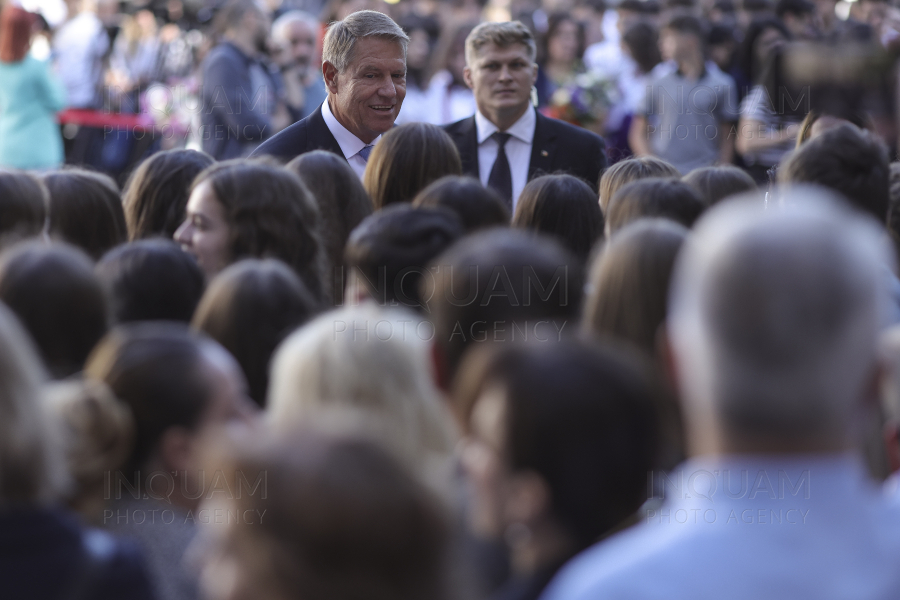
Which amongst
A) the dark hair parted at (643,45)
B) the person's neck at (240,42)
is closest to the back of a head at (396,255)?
the person's neck at (240,42)

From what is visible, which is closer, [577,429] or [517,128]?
[577,429]

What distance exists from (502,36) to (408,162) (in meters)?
2.13

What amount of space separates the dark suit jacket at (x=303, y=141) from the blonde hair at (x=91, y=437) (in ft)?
10.4

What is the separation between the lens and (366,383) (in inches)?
85.2

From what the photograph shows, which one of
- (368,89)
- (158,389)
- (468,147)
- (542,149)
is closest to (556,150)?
(542,149)

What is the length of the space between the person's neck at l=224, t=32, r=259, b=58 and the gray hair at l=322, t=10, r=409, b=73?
2579 mm

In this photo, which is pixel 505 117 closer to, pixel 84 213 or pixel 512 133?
pixel 512 133

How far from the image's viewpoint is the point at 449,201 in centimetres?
339

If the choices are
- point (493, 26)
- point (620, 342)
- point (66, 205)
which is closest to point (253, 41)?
point (493, 26)

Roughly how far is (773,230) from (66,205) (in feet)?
10.5

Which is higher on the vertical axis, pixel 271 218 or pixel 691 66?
pixel 691 66

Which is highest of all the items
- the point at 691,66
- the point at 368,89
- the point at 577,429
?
the point at 691,66

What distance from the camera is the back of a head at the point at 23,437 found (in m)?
1.76

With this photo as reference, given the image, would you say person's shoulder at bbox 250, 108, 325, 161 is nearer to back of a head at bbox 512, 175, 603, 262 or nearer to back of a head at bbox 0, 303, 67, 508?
back of a head at bbox 512, 175, 603, 262
